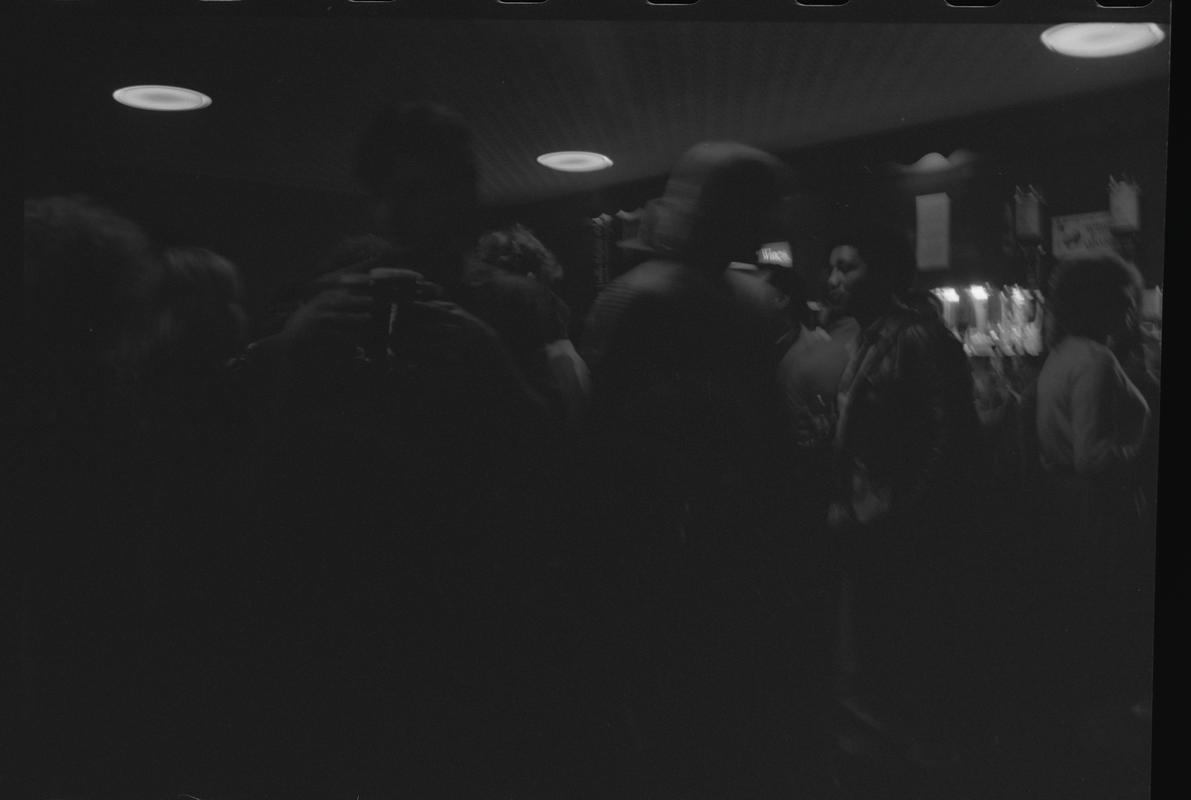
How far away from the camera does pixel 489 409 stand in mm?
967

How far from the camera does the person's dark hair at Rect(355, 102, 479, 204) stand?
965 mm

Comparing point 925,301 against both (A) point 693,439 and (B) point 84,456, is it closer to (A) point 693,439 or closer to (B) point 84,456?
(A) point 693,439

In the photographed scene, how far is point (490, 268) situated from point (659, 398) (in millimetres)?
277

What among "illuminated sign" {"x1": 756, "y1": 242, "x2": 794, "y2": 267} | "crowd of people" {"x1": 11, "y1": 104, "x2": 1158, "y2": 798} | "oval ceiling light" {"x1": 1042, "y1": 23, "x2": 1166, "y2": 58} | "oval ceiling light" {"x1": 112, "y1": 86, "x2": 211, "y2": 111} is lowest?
"crowd of people" {"x1": 11, "y1": 104, "x2": 1158, "y2": 798}

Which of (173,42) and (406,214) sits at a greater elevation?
(173,42)

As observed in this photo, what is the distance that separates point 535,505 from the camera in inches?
38.2

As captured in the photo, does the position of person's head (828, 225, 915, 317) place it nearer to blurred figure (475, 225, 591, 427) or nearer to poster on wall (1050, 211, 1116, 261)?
poster on wall (1050, 211, 1116, 261)

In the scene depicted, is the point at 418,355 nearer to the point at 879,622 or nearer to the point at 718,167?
the point at 718,167

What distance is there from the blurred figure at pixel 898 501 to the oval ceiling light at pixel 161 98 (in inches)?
33.9

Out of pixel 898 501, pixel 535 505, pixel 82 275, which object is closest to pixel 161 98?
pixel 82 275

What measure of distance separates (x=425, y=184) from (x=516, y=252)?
15 cm

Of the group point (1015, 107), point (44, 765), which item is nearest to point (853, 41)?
point (1015, 107)

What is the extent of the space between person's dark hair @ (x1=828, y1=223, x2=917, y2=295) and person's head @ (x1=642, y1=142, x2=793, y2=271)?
9cm

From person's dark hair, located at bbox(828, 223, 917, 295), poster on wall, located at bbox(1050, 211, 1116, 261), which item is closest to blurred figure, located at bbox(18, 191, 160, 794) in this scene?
person's dark hair, located at bbox(828, 223, 917, 295)
